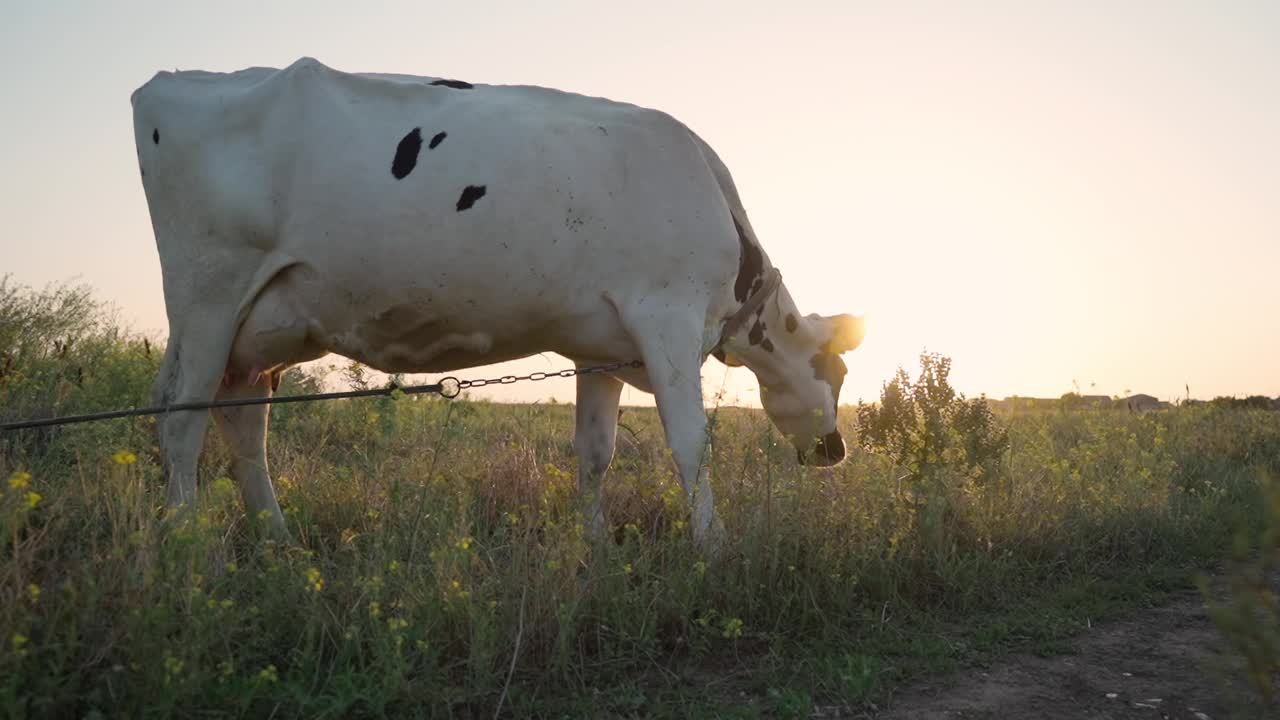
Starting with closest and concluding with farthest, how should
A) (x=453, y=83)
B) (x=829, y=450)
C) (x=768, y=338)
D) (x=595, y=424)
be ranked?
(x=453, y=83) < (x=595, y=424) < (x=768, y=338) < (x=829, y=450)

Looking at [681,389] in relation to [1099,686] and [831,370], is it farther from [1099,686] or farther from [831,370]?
[1099,686]

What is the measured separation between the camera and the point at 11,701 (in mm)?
2477

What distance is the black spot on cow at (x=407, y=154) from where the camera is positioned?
15.0 feet

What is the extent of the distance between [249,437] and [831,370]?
3619mm

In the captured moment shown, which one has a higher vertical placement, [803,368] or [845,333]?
[845,333]

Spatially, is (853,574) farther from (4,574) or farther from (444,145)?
(4,574)

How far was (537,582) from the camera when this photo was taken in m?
3.57

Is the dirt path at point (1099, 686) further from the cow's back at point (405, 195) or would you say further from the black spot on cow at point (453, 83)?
the black spot on cow at point (453, 83)

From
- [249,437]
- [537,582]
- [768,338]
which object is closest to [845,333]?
[768,338]

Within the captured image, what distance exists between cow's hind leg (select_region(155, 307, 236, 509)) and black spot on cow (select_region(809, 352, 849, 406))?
3.53 m

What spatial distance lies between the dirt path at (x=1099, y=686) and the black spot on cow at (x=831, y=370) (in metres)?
2.42

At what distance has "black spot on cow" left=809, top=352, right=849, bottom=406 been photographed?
249 inches

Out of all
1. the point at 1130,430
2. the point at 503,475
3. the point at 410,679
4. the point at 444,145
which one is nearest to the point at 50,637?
the point at 410,679

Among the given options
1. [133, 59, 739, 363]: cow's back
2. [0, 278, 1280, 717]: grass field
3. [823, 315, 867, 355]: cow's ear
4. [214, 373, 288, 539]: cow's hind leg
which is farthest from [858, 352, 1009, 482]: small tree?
[214, 373, 288, 539]: cow's hind leg
